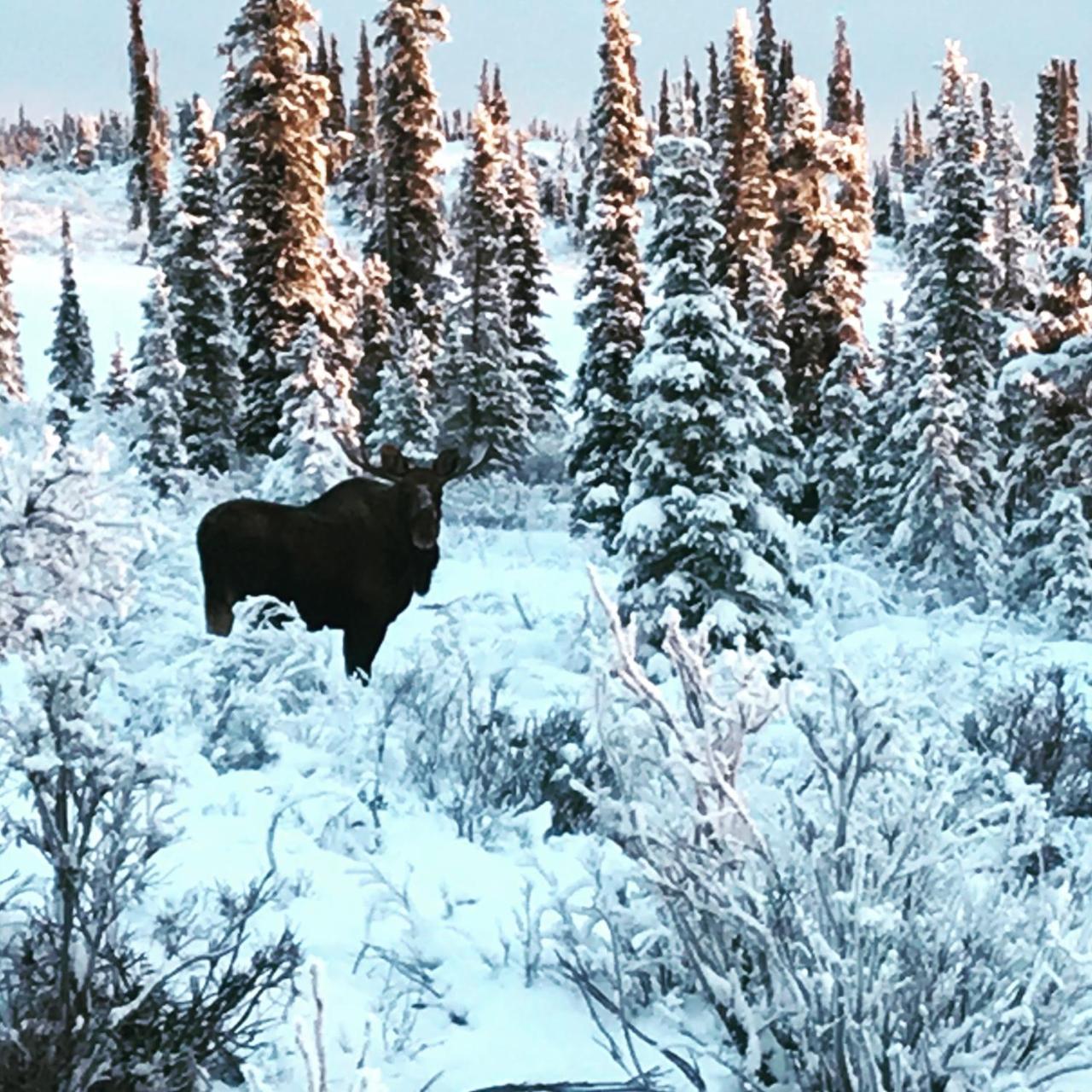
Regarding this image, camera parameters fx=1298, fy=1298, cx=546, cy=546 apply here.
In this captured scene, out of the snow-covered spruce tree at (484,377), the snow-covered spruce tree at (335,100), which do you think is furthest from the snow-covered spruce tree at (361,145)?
the snow-covered spruce tree at (484,377)

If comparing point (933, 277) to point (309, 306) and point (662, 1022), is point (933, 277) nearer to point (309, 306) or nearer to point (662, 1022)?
point (309, 306)

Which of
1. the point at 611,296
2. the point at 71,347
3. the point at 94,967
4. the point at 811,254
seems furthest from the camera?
the point at 71,347

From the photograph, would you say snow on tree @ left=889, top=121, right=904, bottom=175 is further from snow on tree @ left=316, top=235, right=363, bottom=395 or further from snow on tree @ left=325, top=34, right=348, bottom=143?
snow on tree @ left=316, top=235, right=363, bottom=395

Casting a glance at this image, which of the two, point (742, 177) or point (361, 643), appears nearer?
point (361, 643)

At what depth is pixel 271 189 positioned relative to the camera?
2703 cm

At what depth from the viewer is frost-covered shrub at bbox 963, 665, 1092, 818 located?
6148 mm

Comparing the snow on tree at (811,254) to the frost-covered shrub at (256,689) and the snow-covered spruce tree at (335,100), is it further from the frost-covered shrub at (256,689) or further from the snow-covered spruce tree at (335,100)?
the snow-covered spruce tree at (335,100)

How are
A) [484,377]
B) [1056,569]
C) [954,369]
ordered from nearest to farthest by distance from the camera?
[1056,569] → [954,369] → [484,377]

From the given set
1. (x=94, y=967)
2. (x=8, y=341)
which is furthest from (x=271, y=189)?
(x=94, y=967)

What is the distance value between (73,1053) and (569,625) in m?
9.24

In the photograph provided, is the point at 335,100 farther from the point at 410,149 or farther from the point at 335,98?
the point at 410,149

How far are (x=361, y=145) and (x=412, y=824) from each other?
6910 centimetres

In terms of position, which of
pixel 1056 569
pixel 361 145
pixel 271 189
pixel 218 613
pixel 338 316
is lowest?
pixel 1056 569

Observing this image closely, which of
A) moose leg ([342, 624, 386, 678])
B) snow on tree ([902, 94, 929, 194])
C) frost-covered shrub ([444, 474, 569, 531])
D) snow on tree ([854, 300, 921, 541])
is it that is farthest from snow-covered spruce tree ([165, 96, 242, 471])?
snow on tree ([902, 94, 929, 194])
